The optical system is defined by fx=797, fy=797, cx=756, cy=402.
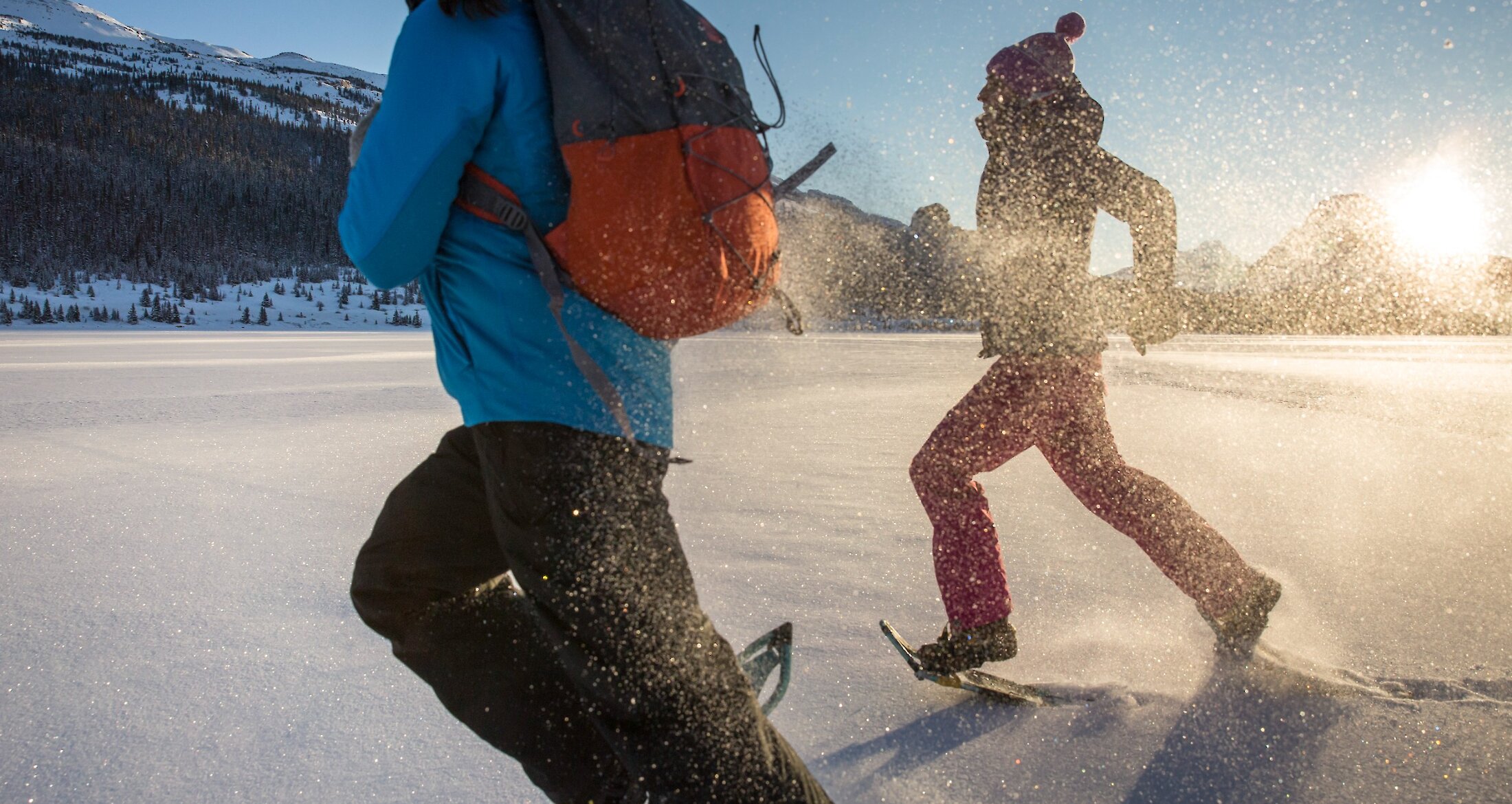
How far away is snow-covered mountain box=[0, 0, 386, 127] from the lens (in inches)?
2345

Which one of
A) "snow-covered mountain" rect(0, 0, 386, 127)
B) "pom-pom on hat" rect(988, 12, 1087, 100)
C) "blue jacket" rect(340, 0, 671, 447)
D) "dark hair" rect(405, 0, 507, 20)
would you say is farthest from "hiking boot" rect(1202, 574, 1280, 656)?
"snow-covered mountain" rect(0, 0, 386, 127)

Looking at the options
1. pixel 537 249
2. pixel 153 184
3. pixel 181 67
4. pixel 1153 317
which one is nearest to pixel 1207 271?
pixel 1153 317

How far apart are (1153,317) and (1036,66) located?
1.93 ft

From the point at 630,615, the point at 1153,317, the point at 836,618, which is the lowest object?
the point at 836,618

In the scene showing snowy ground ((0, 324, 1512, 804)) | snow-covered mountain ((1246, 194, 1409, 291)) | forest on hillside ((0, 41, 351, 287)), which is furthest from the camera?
forest on hillside ((0, 41, 351, 287))

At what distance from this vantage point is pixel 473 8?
0.81 metres

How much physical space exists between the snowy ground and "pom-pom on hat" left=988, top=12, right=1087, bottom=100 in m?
1.30

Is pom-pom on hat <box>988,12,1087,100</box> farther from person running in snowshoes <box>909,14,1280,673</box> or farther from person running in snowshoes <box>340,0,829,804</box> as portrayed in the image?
person running in snowshoes <box>340,0,829,804</box>

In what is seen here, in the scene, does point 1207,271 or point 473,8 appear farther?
point 1207,271

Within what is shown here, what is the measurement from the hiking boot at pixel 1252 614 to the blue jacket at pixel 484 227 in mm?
1503

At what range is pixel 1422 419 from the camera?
5566mm

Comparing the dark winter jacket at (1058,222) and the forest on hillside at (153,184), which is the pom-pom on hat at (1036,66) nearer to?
the dark winter jacket at (1058,222)

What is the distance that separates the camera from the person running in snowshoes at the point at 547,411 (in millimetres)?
812

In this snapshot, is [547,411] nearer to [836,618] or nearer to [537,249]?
[537,249]
